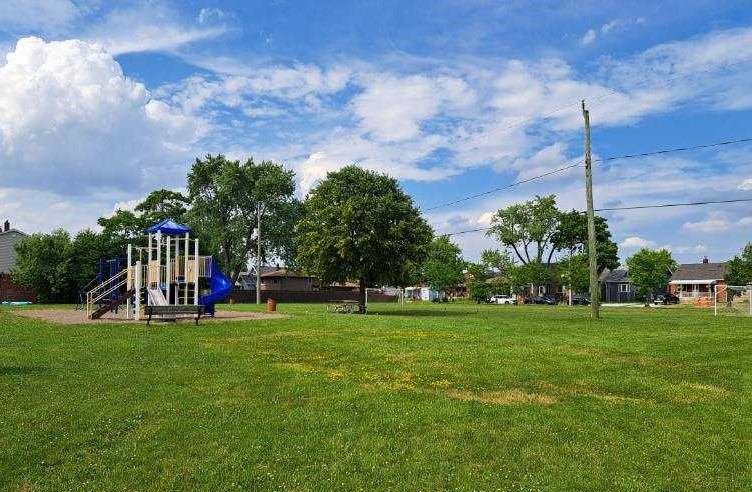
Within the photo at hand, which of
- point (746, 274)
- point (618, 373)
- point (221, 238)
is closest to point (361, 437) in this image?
point (618, 373)

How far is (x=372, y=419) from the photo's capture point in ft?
27.6

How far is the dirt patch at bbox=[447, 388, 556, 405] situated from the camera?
9477mm

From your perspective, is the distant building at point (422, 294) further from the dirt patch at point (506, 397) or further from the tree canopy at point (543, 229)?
the dirt patch at point (506, 397)

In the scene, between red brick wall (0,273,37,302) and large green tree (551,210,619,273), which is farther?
large green tree (551,210,619,273)

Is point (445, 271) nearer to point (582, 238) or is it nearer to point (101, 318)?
point (582, 238)

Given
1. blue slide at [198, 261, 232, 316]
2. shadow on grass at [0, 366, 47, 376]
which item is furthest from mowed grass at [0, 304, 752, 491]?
blue slide at [198, 261, 232, 316]

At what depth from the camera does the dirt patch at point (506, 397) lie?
31.1 ft

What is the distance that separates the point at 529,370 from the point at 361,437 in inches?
227

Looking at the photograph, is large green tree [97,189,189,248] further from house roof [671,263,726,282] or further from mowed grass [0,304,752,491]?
house roof [671,263,726,282]

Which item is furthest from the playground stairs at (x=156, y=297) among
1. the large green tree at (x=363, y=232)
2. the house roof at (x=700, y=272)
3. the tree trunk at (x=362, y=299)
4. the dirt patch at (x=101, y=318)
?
the house roof at (x=700, y=272)

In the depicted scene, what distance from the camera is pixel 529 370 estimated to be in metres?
12.4

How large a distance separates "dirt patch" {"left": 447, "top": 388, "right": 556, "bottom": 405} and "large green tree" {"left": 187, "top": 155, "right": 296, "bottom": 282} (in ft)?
199

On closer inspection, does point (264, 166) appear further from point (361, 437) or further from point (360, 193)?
point (361, 437)

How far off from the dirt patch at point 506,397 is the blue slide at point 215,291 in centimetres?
2320
